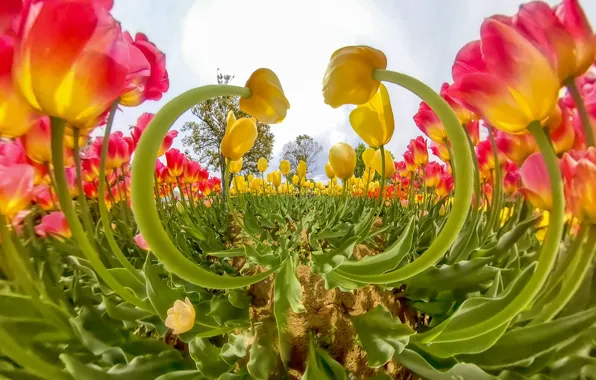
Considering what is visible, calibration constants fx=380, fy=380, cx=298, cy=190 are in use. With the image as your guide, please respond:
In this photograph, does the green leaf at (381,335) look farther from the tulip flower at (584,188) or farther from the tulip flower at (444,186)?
the tulip flower at (444,186)

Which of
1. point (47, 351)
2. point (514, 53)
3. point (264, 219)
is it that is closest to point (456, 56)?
point (514, 53)

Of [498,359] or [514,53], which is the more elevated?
[514,53]

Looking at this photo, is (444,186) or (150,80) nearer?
(150,80)

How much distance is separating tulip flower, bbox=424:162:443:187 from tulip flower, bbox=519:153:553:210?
0.99m

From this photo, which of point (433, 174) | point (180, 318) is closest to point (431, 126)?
point (180, 318)

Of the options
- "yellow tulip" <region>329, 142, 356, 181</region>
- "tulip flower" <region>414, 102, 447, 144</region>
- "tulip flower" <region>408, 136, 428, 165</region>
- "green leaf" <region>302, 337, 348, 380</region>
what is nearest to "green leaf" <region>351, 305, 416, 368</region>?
"green leaf" <region>302, 337, 348, 380</region>

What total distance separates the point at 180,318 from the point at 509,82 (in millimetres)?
256

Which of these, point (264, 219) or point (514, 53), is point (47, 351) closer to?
point (514, 53)

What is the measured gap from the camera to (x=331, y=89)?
0.85 feet

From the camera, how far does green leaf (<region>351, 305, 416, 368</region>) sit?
313 mm

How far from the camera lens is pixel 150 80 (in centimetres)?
36

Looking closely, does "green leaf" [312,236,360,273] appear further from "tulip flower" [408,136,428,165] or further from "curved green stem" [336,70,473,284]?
"tulip flower" [408,136,428,165]

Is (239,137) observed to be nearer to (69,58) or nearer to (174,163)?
(69,58)

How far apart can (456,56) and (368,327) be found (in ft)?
0.84
